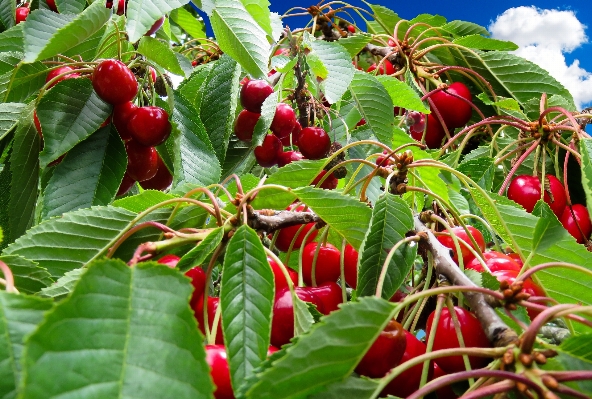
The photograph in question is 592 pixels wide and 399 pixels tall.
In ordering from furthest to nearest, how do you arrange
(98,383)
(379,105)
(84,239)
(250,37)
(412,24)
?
(412,24)
(379,105)
(250,37)
(84,239)
(98,383)

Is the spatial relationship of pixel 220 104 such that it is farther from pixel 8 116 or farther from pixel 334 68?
pixel 8 116

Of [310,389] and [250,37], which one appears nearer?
[310,389]

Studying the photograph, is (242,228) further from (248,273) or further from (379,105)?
(379,105)

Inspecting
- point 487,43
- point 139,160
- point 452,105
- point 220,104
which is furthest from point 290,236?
point 487,43

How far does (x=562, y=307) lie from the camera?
44cm

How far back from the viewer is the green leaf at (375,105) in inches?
49.0

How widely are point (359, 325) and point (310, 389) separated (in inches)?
2.5

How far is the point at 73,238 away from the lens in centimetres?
70

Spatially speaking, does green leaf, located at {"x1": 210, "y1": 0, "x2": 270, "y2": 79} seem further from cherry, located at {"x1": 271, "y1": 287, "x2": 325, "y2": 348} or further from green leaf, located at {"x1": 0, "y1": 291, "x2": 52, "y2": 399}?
green leaf, located at {"x1": 0, "y1": 291, "x2": 52, "y2": 399}

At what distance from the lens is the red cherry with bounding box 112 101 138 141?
1005 millimetres

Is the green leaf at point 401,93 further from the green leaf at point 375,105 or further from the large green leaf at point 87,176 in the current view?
the large green leaf at point 87,176

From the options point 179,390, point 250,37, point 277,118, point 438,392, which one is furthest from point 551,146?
point 179,390

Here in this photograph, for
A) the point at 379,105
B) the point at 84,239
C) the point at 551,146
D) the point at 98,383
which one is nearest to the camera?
the point at 98,383

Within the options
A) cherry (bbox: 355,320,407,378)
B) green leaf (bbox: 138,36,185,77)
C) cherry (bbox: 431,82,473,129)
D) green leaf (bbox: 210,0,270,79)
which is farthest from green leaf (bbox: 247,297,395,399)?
cherry (bbox: 431,82,473,129)
